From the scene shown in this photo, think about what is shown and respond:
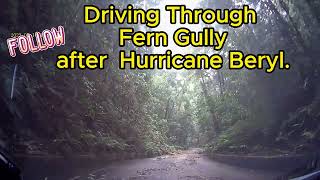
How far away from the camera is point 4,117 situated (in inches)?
303

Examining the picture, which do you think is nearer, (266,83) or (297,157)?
(297,157)

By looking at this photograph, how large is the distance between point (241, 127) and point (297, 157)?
7.69 meters

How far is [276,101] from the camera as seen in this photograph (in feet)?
47.5

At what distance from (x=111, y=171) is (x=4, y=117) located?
432 centimetres

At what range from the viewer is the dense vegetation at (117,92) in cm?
916

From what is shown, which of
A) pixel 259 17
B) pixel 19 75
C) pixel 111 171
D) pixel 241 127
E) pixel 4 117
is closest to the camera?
pixel 4 117

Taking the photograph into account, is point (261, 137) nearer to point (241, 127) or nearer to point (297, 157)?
point (241, 127)

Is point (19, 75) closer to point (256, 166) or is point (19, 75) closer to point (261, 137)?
point (256, 166)

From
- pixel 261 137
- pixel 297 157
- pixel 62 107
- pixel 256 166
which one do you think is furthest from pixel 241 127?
pixel 62 107

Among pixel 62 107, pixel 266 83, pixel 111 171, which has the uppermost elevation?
pixel 266 83

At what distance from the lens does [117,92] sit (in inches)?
730

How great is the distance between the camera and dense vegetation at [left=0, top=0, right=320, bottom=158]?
30.0 ft

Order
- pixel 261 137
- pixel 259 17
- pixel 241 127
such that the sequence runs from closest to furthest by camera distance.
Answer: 1. pixel 261 137
2. pixel 259 17
3. pixel 241 127

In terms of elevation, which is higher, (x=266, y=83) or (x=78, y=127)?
(x=266, y=83)
